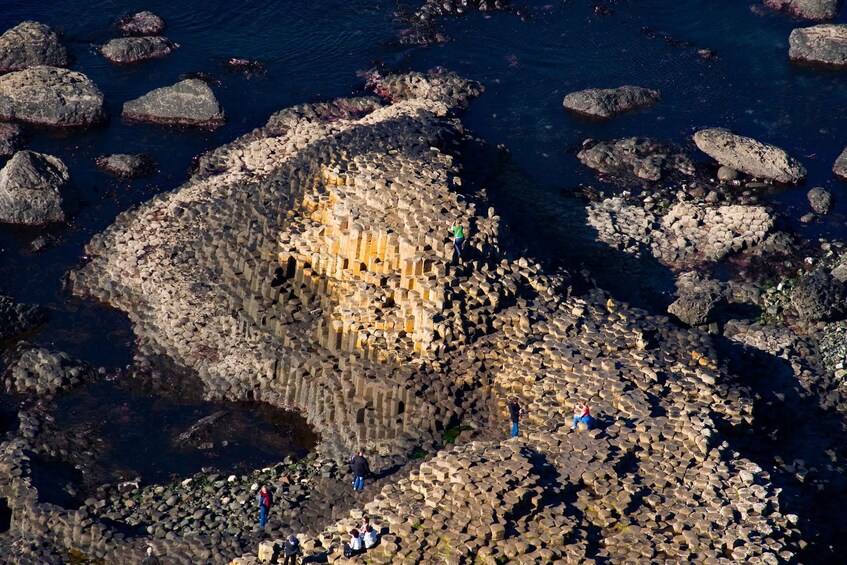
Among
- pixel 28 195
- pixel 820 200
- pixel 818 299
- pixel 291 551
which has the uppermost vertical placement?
pixel 818 299

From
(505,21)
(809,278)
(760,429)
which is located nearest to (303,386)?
(760,429)

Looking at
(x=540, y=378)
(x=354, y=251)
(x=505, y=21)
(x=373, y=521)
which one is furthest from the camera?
(x=505, y=21)

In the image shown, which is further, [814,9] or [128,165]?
[814,9]

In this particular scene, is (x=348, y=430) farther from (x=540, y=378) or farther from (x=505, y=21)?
(x=505, y=21)

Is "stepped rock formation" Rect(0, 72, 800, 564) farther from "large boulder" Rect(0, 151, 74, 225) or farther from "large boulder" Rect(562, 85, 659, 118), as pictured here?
"large boulder" Rect(562, 85, 659, 118)

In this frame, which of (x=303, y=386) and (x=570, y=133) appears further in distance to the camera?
(x=570, y=133)

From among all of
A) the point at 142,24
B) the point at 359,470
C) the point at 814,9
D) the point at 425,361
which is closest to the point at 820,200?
the point at 814,9

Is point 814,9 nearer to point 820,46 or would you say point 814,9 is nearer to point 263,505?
point 820,46

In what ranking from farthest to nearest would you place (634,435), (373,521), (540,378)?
(540,378)
(634,435)
(373,521)
